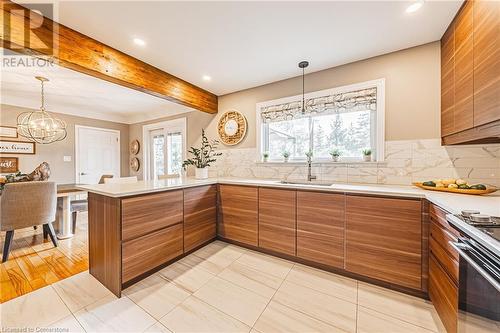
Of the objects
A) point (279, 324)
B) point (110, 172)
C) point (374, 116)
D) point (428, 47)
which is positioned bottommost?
point (279, 324)

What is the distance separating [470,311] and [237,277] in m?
1.56

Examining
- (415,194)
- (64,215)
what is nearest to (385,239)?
(415,194)

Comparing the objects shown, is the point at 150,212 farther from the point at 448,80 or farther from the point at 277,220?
the point at 448,80

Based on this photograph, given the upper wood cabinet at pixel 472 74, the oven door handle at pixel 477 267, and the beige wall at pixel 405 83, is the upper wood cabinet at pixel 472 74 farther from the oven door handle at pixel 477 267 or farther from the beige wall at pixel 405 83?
the oven door handle at pixel 477 267

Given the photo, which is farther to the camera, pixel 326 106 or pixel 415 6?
pixel 326 106

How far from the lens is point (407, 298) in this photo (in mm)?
1563

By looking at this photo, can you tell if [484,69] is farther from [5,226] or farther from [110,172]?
[110,172]

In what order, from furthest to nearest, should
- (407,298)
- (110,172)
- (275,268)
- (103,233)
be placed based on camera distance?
1. (110,172)
2. (275,268)
3. (103,233)
4. (407,298)

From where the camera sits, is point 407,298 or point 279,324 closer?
point 279,324

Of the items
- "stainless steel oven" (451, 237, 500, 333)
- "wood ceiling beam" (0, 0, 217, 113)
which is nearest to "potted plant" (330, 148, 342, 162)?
"stainless steel oven" (451, 237, 500, 333)

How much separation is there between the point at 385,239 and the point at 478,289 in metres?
0.81

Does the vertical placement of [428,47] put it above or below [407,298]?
above

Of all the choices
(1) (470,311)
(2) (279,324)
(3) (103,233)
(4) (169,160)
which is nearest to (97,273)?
(3) (103,233)

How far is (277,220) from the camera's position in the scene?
2205 mm
